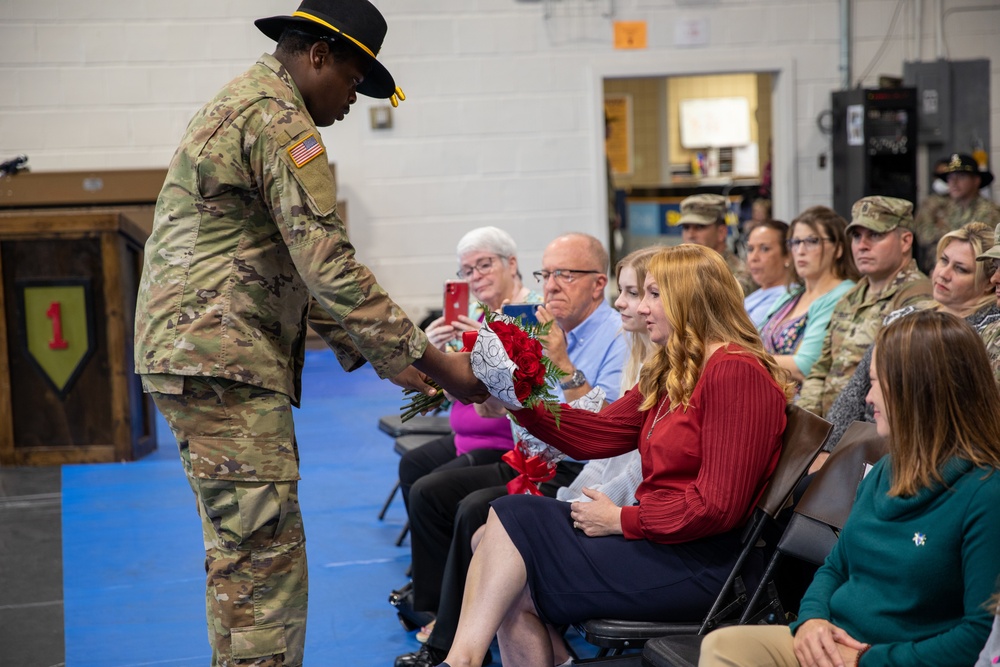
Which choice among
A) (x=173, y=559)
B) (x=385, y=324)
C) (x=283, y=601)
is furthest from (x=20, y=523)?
(x=385, y=324)

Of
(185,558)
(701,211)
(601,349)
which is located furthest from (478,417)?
(701,211)

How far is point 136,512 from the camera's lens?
16.1 ft

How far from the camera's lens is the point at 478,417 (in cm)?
350

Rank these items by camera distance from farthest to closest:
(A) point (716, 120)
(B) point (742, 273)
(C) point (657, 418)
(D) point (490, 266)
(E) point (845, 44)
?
(A) point (716, 120) → (E) point (845, 44) → (B) point (742, 273) → (D) point (490, 266) → (C) point (657, 418)

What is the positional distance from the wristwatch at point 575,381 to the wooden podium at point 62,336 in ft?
11.6

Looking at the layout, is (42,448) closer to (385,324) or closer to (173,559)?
(173,559)

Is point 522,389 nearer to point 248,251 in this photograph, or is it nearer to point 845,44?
point 248,251

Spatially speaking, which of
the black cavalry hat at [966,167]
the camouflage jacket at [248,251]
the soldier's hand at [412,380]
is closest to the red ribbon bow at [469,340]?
the soldier's hand at [412,380]

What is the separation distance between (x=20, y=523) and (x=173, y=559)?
38.4 inches

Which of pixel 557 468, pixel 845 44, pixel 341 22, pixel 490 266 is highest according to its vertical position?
pixel 845 44

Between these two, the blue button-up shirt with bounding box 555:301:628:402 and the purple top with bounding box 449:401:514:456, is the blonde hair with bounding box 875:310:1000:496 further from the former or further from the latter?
the purple top with bounding box 449:401:514:456

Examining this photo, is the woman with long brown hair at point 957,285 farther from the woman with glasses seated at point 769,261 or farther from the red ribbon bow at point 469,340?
the woman with glasses seated at point 769,261

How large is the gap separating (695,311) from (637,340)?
0.43 m

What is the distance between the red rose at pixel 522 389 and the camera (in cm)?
236
